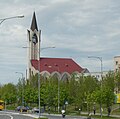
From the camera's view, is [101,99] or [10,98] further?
[10,98]

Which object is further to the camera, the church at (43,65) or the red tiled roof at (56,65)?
the red tiled roof at (56,65)

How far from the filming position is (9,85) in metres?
155

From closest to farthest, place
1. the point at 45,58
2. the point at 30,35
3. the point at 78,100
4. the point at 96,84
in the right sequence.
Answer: the point at 78,100 < the point at 96,84 < the point at 30,35 < the point at 45,58

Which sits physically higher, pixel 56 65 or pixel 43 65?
pixel 56 65

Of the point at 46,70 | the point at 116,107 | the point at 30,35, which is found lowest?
the point at 116,107

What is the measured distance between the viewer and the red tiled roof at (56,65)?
7167 inches

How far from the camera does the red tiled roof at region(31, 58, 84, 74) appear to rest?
182 meters

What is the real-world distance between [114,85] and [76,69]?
3807 inches

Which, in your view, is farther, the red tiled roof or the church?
the red tiled roof

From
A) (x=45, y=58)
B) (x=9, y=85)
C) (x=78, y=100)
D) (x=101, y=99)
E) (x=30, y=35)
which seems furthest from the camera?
(x=45, y=58)

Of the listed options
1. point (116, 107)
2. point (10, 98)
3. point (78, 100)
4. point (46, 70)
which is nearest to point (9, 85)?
point (10, 98)

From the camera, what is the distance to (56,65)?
189m

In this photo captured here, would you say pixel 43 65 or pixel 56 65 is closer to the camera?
pixel 43 65

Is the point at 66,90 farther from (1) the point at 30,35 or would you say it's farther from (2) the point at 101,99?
(1) the point at 30,35
